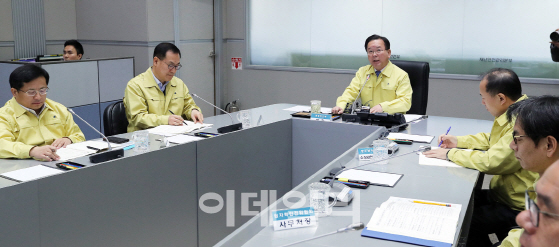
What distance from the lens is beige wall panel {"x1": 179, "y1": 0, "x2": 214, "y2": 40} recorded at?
5.23 metres

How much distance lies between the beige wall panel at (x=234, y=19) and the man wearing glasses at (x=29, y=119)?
3415 millimetres

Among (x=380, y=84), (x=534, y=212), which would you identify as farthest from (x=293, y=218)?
(x=380, y=84)

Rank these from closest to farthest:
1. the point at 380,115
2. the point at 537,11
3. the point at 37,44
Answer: the point at 380,115
the point at 537,11
the point at 37,44

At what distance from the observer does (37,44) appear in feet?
15.8

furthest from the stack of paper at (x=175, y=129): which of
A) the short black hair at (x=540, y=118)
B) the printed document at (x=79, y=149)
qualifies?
the short black hair at (x=540, y=118)

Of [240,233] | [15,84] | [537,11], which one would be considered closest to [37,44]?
[15,84]

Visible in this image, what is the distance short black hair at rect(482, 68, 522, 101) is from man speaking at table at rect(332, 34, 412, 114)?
113cm

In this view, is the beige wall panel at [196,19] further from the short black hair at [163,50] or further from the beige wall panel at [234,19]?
the short black hair at [163,50]

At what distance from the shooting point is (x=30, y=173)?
183 centimetres

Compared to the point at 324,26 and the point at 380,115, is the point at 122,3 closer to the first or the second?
the point at 324,26

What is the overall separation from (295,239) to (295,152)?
1850 mm

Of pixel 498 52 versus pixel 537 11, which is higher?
pixel 537 11

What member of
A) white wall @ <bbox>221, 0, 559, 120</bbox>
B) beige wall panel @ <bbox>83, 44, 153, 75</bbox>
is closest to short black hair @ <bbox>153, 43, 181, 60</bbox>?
beige wall panel @ <bbox>83, 44, 153, 75</bbox>

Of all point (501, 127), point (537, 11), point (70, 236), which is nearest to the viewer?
point (70, 236)
